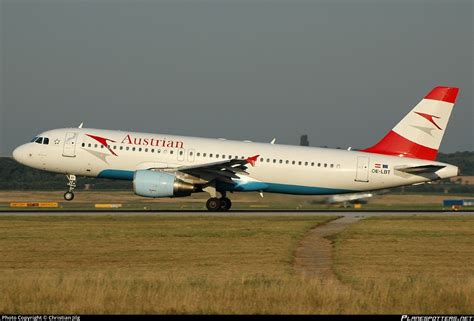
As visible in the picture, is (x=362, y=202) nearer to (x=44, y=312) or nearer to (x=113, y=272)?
(x=113, y=272)

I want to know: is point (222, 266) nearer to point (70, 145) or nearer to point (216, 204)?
point (216, 204)

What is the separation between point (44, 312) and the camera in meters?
15.9

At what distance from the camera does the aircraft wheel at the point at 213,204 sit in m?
45.5

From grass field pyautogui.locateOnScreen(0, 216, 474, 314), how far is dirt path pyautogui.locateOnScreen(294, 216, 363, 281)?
37cm

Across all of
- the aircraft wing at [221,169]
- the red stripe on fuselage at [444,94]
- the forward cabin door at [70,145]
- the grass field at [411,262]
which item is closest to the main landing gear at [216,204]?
the aircraft wing at [221,169]

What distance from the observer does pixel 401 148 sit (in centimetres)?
4659

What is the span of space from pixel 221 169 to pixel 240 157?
1799mm

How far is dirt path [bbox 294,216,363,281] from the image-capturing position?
2307cm

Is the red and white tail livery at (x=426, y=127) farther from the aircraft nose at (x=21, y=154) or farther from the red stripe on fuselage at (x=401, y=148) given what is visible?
the aircraft nose at (x=21, y=154)

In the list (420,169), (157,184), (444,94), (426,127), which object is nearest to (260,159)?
(157,184)

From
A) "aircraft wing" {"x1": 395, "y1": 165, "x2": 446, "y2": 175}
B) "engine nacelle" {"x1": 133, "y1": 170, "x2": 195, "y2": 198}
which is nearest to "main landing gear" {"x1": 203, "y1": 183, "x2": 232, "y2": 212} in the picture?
"engine nacelle" {"x1": 133, "y1": 170, "x2": 195, "y2": 198}

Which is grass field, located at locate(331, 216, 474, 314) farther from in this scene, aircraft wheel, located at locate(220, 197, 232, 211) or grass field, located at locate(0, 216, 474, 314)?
aircraft wheel, located at locate(220, 197, 232, 211)

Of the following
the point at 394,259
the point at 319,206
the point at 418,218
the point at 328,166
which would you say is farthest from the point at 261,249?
the point at 319,206

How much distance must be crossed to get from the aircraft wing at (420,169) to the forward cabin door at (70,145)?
17.7 metres
